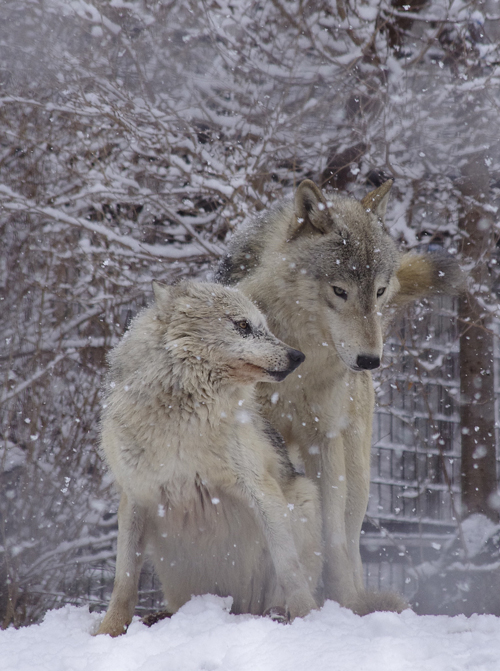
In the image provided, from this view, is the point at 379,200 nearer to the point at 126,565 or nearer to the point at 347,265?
the point at 347,265

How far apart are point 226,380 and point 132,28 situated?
5567 millimetres

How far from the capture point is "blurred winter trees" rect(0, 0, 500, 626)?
234 inches

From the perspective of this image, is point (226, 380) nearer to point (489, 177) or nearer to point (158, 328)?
point (158, 328)

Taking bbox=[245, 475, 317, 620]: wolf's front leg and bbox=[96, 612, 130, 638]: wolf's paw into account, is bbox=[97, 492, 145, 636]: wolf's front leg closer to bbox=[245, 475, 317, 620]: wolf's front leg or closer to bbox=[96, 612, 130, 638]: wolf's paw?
bbox=[96, 612, 130, 638]: wolf's paw

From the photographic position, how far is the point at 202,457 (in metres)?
2.70

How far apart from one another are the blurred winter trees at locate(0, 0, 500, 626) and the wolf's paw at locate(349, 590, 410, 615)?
11.3ft

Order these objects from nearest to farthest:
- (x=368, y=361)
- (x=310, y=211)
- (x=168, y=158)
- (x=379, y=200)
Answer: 1. (x=368, y=361)
2. (x=310, y=211)
3. (x=379, y=200)
4. (x=168, y=158)

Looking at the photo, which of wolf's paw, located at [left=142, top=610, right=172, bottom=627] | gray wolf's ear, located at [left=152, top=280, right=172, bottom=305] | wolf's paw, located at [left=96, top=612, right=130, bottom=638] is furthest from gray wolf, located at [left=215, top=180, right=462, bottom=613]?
wolf's paw, located at [left=96, top=612, right=130, bottom=638]

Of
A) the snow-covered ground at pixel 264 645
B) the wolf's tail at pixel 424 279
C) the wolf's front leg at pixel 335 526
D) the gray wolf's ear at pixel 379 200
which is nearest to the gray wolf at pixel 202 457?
the snow-covered ground at pixel 264 645

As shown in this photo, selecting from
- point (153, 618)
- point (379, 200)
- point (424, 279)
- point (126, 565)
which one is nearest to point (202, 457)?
point (126, 565)

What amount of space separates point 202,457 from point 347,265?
47.7 inches

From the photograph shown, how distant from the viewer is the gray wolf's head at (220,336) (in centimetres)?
269

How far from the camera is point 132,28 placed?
6.78m

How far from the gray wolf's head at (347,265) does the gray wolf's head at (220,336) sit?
1.22 ft
